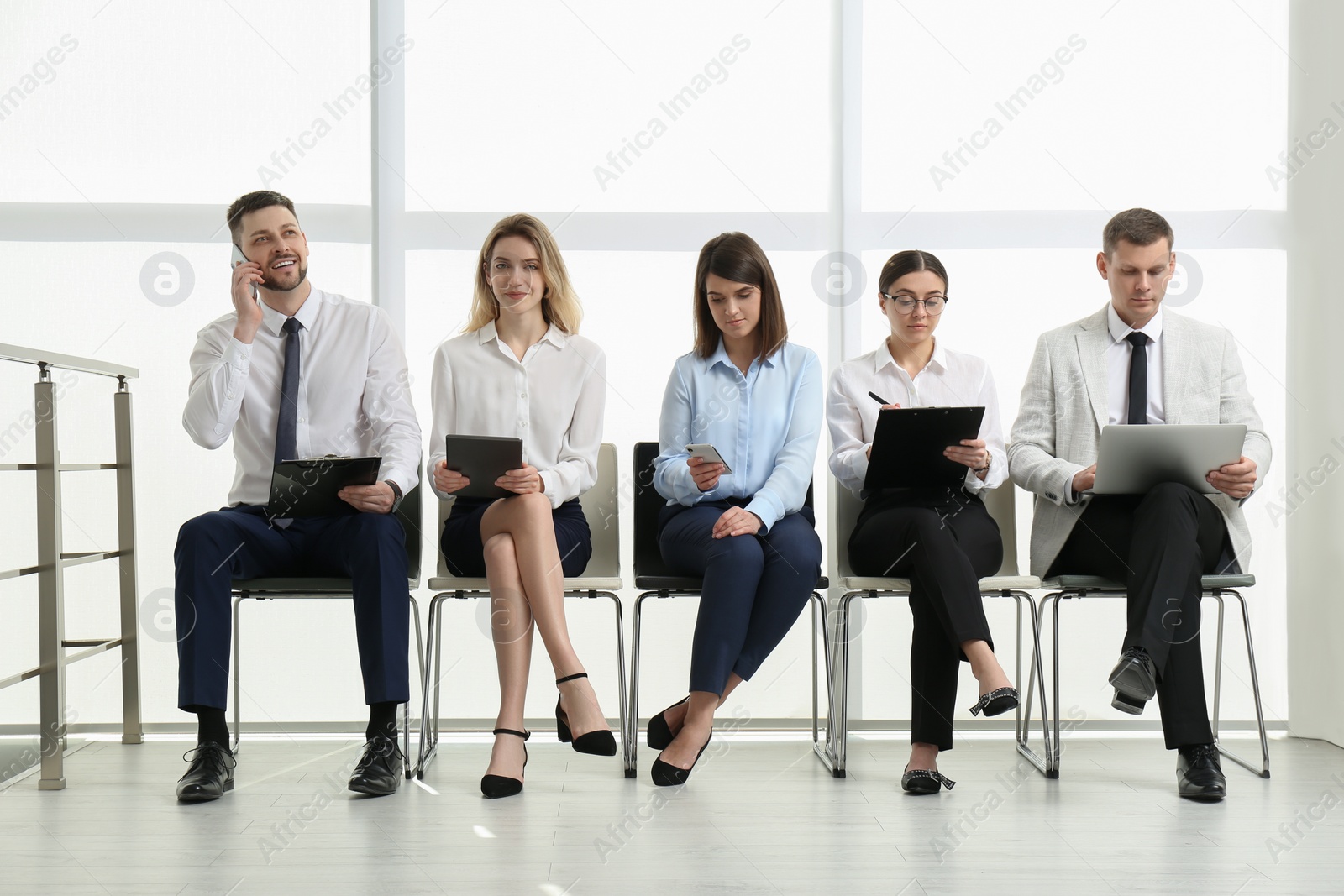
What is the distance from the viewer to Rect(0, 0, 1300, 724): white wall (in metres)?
3.11

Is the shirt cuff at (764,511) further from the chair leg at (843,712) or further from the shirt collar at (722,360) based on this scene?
the shirt collar at (722,360)

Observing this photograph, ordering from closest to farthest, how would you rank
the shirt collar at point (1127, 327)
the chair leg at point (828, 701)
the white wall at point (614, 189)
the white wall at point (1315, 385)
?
the chair leg at point (828, 701), the shirt collar at point (1127, 327), the white wall at point (1315, 385), the white wall at point (614, 189)

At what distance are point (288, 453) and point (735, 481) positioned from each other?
1.06 meters

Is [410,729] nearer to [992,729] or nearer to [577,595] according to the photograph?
[577,595]

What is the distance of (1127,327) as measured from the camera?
260cm

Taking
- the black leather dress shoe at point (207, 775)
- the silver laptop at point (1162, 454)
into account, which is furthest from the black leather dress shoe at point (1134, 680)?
the black leather dress shoe at point (207, 775)

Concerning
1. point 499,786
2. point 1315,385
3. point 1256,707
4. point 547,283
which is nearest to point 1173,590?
point 1256,707

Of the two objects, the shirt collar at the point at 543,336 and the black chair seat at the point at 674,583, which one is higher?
the shirt collar at the point at 543,336

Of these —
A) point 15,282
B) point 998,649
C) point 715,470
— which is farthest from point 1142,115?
point 15,282

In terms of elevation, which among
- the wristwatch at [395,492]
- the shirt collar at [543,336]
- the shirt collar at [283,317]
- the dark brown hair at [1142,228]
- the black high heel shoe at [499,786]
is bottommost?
the black high heel shoe at [499,786]

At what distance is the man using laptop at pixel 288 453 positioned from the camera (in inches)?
86.8

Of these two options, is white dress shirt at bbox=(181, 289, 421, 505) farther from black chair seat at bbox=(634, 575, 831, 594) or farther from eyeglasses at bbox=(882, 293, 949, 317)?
eyeglasses at bbox=(882, 293, 949, 317)

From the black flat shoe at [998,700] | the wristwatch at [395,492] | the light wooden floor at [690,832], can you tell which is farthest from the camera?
the wristwatch at [395,492]

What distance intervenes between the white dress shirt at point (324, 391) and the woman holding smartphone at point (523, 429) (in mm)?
103
